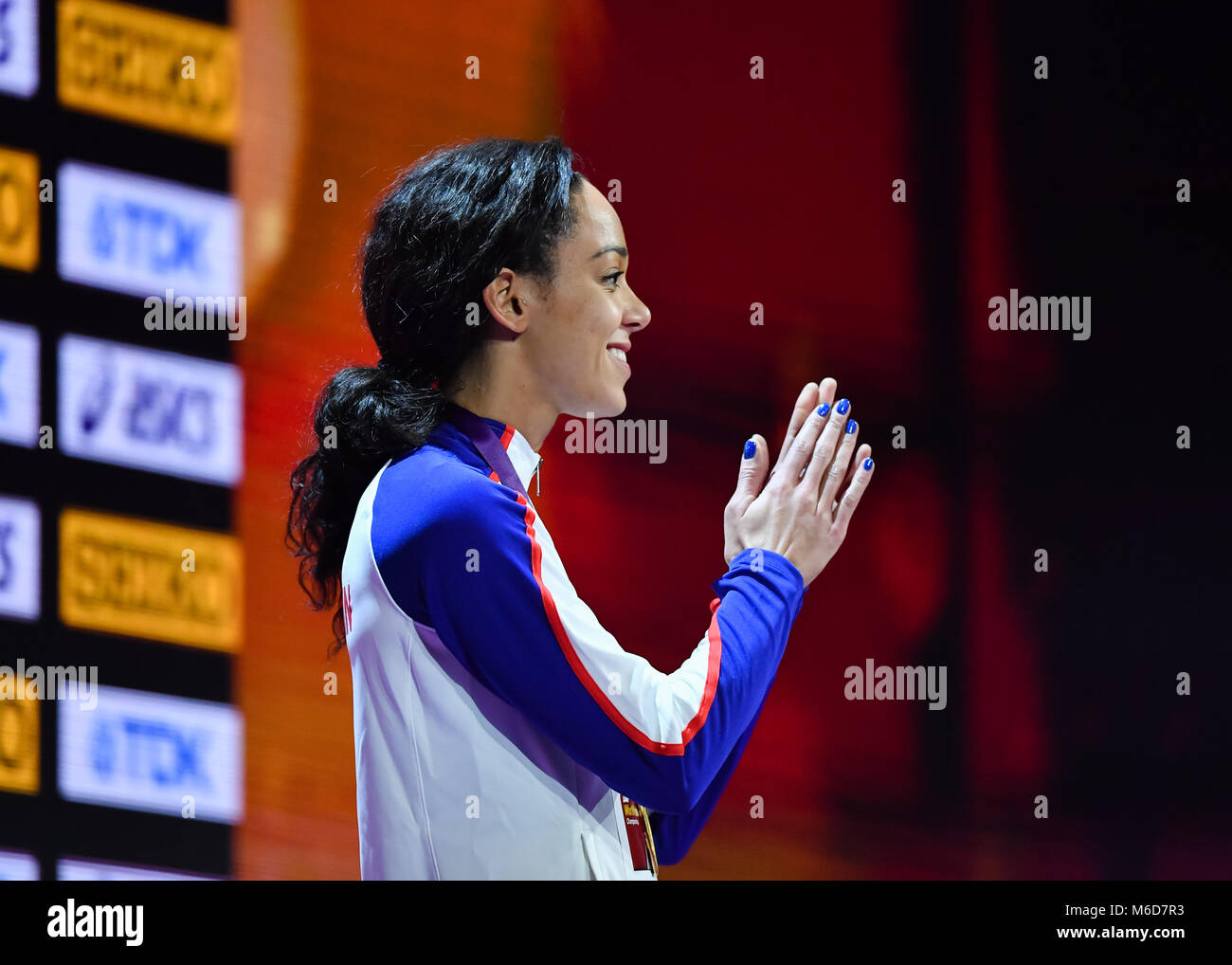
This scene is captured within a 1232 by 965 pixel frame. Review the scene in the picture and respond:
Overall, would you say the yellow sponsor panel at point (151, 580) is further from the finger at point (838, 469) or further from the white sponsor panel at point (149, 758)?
the finger at point (838, 469)

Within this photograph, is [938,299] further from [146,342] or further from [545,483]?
[146,342]

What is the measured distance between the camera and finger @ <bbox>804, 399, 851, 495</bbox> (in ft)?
5.40

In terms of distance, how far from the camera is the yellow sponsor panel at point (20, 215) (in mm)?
2893

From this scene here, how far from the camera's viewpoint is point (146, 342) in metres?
2.90

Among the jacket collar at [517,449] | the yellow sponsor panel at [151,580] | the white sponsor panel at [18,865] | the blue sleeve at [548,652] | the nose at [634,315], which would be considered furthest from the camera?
the yellow sponsor panel at [151,580]

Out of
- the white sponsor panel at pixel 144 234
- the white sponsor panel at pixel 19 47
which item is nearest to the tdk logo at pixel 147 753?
the white sponsor panel at pixel 144 234

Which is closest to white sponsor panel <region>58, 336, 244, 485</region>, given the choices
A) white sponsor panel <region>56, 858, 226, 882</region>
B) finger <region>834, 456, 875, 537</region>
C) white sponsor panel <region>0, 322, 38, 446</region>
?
white sponsor panel <region>0, 322, 38, 446</region>

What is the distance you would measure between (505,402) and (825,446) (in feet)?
1.38

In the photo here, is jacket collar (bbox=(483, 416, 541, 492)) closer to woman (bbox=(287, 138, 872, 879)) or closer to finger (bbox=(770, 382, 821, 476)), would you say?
woman (bbox=(287, 138, 872, 879))

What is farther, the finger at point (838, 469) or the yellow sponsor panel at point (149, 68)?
the yellow sponsor panel at point (149, 68)

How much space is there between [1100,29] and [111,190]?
2.42m

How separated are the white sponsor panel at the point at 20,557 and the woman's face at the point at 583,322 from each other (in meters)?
1.71

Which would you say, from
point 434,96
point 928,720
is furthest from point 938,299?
point 434,96

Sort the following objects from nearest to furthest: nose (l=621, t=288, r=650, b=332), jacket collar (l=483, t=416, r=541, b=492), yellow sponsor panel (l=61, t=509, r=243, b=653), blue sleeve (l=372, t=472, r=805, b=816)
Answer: blue sleeve (l=372, t=472, r=805, b=816) → jacket collar (l=483, t=416, r=541, b=492) → nose (l=621, t=288, r=650, b=332) → yellow sponsor panel (l=61, t=509, r=243, b=653)
